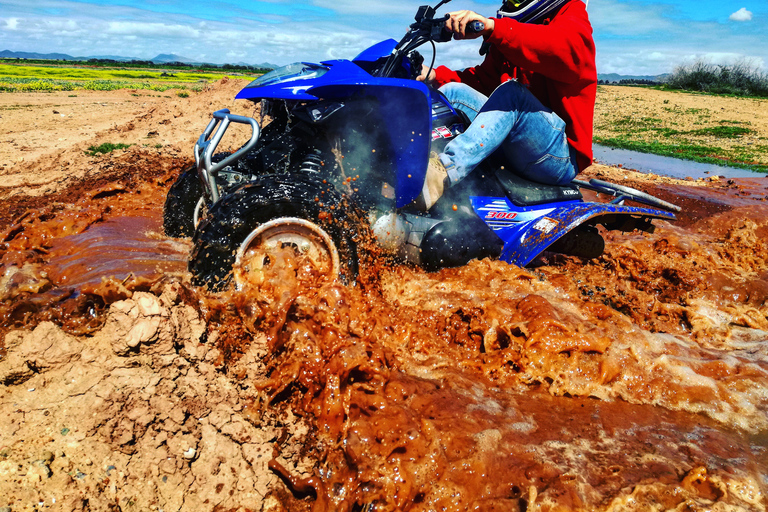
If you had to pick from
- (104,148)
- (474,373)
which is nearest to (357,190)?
(474,373)

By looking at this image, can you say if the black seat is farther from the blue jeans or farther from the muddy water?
the muddy water

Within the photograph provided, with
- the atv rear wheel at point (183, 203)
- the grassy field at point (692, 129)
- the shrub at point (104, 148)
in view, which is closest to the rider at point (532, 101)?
the atv rear wheel at point (183, 203)

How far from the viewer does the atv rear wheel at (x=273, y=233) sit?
2332 millimetres

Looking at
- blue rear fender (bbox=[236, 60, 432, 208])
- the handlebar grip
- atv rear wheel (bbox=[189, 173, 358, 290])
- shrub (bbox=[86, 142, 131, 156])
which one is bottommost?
atv rear wheel (bbox=[189, 173, 358, 290])

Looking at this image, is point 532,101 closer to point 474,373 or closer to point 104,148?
point 474,373

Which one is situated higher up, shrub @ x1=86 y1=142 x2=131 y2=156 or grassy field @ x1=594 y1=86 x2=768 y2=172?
grassy field @ x1=594 y1=86 x2=768 y2=172

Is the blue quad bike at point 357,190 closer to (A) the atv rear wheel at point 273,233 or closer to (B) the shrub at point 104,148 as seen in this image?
(A) the atv rear wheel at point 273,233

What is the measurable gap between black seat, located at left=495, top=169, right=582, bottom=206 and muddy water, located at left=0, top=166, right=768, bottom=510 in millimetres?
542

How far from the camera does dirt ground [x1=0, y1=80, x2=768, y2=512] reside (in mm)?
1723

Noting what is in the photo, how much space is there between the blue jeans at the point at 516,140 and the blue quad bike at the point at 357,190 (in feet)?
0.44

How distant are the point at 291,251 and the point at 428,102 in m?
1.22

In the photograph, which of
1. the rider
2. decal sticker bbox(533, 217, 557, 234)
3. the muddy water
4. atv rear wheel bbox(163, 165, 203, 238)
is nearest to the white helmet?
the rider

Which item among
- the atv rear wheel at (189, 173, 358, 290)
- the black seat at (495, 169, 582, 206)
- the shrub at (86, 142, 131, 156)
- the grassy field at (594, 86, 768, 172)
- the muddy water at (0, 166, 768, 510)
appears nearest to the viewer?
the muddy water at (0, 166, 768, 510)

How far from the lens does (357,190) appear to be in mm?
2949
